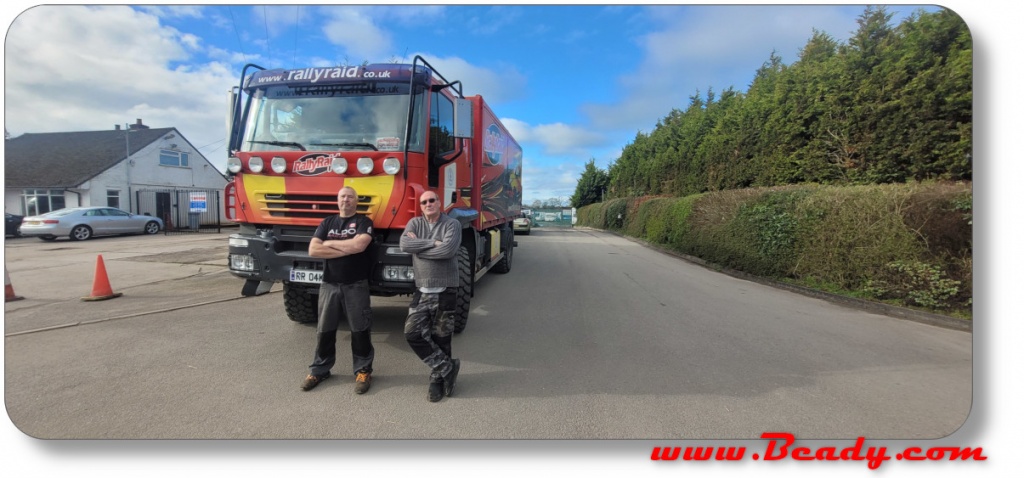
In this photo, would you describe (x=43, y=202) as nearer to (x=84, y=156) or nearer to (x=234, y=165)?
(x=84, y=156)

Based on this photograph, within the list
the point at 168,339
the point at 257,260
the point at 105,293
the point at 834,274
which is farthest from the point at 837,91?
the point at 105,293

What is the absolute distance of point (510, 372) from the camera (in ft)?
12.3

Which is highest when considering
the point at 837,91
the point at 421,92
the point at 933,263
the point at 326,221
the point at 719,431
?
the point at 837,91

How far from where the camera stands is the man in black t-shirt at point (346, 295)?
339 cm

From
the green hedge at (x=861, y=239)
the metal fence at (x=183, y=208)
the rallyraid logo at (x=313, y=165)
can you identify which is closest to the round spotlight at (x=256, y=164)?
the rallyraid logo at (x=313, y=165)

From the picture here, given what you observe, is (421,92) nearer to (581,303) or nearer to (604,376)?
(604,376)

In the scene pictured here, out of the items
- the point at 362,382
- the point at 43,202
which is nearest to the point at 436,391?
the point at 362,382

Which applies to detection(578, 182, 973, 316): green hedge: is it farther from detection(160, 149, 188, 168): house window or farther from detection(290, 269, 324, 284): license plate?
detection(160, 149, 188, 168): house window

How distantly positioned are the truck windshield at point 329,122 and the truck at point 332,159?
1 centimetres

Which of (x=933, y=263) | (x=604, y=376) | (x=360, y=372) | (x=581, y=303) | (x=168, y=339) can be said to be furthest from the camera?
(x=581, y=303)

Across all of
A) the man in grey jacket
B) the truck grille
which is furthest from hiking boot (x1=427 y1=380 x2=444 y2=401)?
the truck grille

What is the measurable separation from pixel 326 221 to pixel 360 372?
1264 millimetres

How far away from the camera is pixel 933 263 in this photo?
6.18 meters

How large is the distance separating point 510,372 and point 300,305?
8.82 ft
